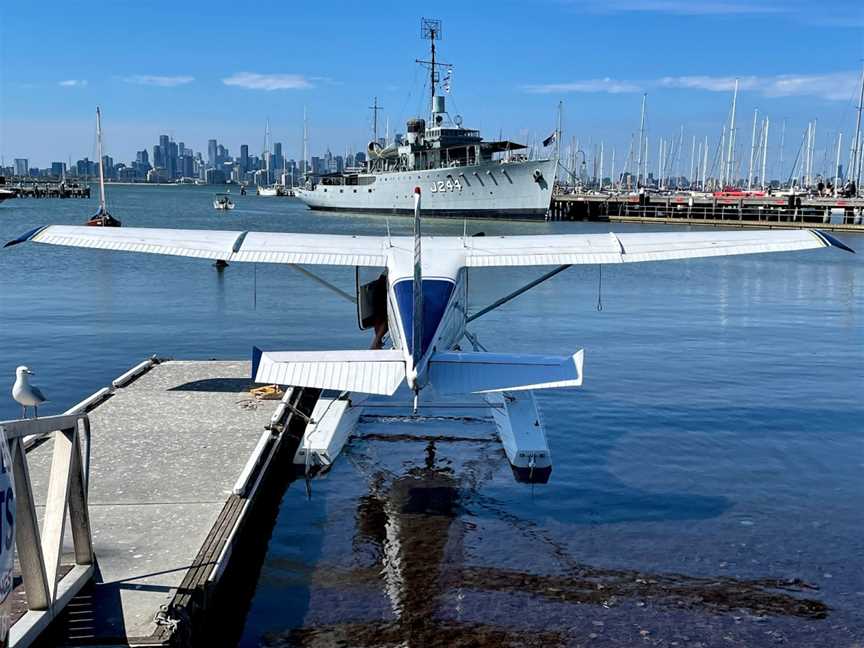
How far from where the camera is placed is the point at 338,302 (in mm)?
27484

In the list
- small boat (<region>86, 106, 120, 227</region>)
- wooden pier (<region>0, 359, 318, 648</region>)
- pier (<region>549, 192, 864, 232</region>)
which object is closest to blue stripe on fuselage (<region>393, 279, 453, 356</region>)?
wooden pier (<region>0, 359, 318, 648</region>)

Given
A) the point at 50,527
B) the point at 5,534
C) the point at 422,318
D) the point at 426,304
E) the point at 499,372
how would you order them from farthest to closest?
1. the point at 426,304
2. the point at 422,318
3. the point at 499,372
4. the point at 50,527
5. the point at 5,534

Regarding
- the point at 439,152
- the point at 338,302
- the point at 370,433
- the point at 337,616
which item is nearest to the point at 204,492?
the point at 337,616

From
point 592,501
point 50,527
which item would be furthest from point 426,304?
point 50,527

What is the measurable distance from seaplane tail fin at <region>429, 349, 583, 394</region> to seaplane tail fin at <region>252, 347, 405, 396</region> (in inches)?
20.7

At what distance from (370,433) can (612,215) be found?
266 ft

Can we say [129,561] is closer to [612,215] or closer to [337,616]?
[337,616]

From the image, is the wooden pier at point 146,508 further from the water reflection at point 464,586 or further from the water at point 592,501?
the water reflection at point 464,586

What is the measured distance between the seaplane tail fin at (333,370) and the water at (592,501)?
1.80m

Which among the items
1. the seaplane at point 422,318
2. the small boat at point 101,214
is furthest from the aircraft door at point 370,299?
the small boat at point 101,214

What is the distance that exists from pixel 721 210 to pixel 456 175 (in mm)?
26202

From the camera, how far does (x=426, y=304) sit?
35.5ft

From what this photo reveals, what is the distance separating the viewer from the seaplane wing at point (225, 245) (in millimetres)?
13656

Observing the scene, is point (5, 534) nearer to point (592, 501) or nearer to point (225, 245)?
point (592, 501)
